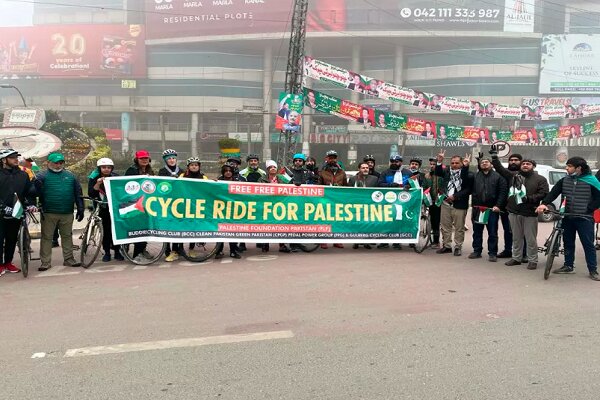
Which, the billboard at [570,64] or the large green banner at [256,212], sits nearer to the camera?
the large green banner at [256,212]

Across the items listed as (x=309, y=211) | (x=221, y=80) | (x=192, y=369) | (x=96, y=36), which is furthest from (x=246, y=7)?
(x=192, y=369)

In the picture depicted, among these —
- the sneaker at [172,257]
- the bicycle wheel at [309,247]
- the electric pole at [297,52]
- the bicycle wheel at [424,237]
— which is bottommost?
the sneaker at [172,257]

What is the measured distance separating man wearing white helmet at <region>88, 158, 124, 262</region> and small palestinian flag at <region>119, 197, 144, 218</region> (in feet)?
1.30

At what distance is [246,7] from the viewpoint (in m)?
64.3

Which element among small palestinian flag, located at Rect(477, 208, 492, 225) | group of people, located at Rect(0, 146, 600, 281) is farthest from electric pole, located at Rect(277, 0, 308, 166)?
small palestinian flag, located at Rect(477, 208, 492, 225)

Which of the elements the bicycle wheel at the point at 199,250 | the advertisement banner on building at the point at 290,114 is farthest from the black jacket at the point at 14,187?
the advertisement banner on building at the point at 290,114

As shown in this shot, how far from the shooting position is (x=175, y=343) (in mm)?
3920

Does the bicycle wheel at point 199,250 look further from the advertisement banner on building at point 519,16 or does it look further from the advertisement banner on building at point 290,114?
the advertisement banner on building at point 519,16

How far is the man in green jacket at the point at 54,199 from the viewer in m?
6.68

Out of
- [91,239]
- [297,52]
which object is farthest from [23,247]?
[297,52]

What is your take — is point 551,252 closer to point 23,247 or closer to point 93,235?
point 93,235

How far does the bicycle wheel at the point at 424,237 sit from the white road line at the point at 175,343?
14.9 feet

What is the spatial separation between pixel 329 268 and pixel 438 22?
6210cm

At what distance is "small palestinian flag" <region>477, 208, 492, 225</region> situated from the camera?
295 inches
